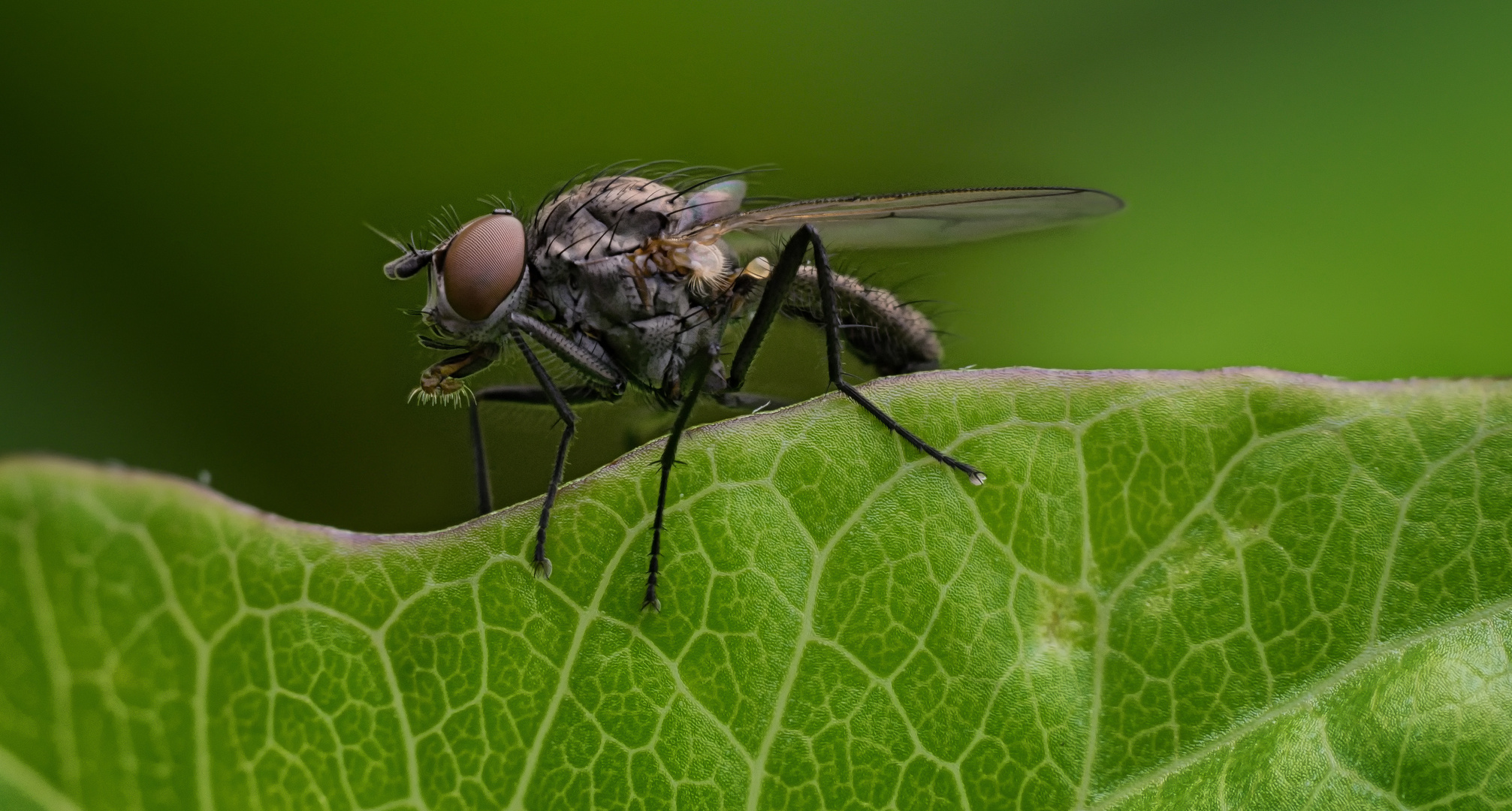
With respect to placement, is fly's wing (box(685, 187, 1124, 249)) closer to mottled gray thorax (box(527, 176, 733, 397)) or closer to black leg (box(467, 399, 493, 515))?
mottled gray thorax (box(527, 176, 733, 397))

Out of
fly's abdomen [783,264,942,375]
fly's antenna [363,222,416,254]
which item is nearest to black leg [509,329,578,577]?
fly's antenna [363,222,416,254]

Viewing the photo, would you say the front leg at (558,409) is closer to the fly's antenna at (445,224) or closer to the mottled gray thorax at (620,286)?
the mottled gray thorax at (620,286)

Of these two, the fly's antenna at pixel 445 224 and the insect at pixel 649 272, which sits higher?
the fly's antenna at pixel 445 224

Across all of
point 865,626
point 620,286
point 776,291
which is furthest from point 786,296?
point 865,626

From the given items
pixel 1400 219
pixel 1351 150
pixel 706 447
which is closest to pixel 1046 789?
pixel 706 447

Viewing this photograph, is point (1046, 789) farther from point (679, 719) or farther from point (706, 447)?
point (706, 447)

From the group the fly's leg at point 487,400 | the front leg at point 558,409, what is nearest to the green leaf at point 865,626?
the front leg at point 558,409
